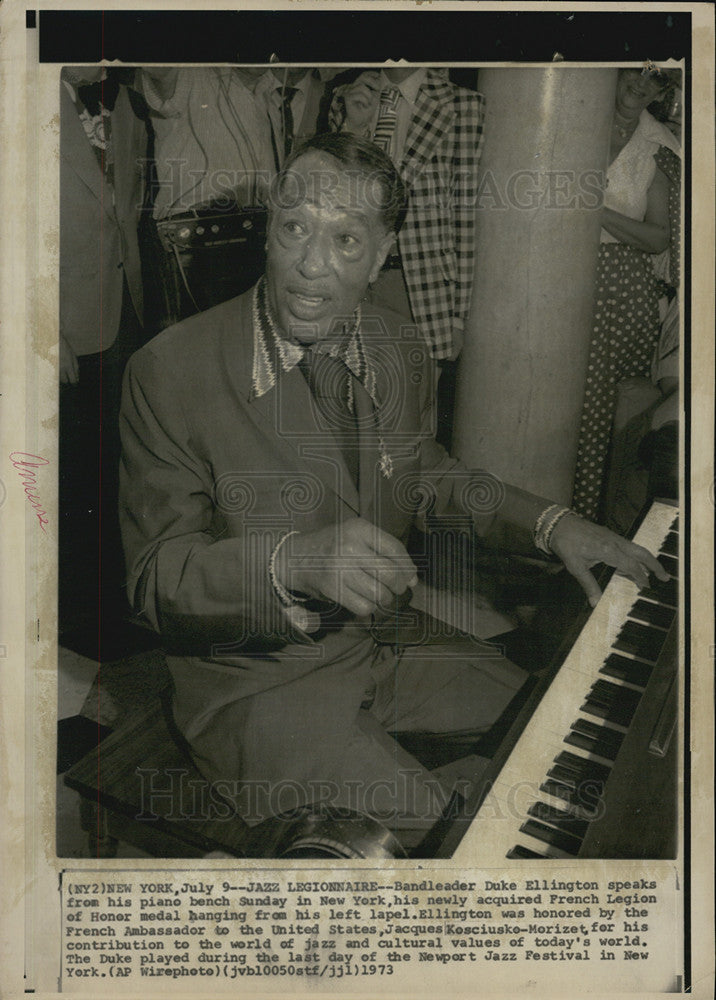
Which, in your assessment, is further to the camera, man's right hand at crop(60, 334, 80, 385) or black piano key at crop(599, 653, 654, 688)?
man's right hand at crop(60, 334, 80, 385)

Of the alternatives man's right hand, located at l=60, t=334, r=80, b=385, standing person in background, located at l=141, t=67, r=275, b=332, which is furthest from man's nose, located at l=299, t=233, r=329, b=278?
man's right hand, located at l=60, t=334, r=80, b=385

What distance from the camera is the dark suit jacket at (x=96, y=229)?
224cm

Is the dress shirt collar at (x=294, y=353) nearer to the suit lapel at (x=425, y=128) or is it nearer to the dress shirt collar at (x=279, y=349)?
the dress shirt collar at (x=279, y=349)

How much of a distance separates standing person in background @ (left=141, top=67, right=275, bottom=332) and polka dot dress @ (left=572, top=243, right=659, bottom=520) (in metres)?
0.90

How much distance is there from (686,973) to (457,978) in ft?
1.95

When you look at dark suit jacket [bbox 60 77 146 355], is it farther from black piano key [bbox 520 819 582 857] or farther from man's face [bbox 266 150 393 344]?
black piano key [bbox 520 819 582 857]

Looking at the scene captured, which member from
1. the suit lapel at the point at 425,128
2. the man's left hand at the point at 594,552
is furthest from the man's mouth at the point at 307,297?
the man's left hand at the point at 594,552

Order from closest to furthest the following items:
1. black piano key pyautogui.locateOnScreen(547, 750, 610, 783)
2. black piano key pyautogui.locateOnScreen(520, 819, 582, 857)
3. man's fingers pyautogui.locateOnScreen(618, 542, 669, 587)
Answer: black piano key pyautogui.locateOnScreen(547, 750, 610, 783) → black piano key pyautogui.locateOnScreen(520, 819, 582, 857) → man's fingers pyautogui.locateOnScreen(618, 542, 669, 587)

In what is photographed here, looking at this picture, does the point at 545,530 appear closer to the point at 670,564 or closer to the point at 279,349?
the point at 670,564

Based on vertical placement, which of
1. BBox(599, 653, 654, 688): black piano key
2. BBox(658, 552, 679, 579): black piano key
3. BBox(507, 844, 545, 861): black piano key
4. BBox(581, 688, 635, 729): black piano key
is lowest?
BBox(507, 844, 545, 861): black piano key

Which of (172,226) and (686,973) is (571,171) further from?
(686,973)

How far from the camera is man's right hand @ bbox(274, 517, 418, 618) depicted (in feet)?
7.32

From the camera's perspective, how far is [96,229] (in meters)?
2.26

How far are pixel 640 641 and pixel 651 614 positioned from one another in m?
0.09
